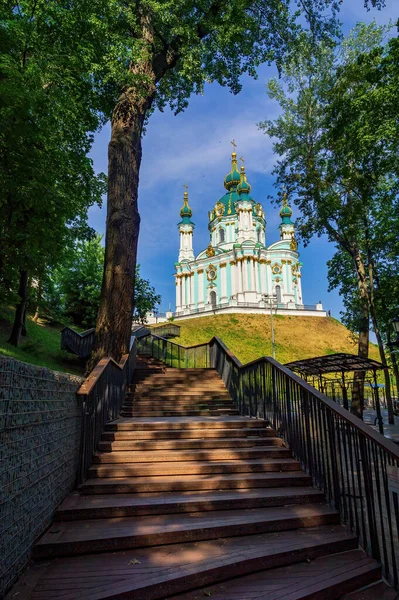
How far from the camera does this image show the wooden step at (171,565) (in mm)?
2521

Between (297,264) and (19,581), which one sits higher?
(297,264)

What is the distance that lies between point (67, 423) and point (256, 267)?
53261 millimetres

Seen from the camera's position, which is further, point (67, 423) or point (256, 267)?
point (256, 267)

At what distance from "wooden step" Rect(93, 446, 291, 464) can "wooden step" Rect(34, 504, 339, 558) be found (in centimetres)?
108

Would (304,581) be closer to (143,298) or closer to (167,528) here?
(167,528)

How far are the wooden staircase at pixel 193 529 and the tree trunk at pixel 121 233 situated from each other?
2442 mm

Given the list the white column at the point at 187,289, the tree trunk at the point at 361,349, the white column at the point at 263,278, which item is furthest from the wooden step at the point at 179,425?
the white column at the point at 187,289

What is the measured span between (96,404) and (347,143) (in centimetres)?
1102

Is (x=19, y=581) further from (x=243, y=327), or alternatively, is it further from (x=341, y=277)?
(x=243, y=327)

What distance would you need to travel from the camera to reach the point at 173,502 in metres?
3.70

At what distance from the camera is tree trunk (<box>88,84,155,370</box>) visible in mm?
7492

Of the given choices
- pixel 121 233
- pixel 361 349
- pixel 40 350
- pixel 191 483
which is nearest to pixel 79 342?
pixel 40 350

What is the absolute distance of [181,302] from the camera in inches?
2478

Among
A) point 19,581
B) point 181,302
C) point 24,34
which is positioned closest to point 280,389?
point 19,581
